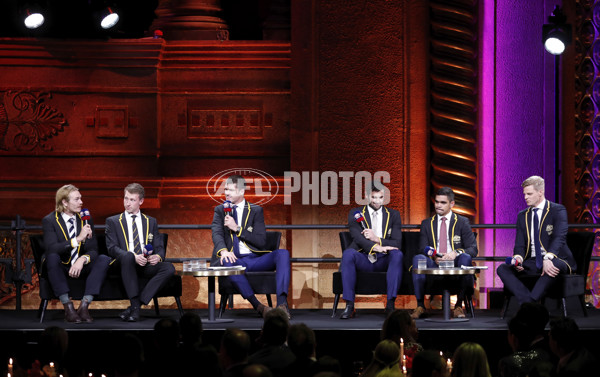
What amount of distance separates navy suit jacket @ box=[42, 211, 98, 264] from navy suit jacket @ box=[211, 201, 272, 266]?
0.99 metres

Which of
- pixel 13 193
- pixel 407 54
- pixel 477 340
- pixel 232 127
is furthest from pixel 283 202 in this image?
pixel 477 340

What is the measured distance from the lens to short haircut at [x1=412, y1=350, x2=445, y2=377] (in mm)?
4008

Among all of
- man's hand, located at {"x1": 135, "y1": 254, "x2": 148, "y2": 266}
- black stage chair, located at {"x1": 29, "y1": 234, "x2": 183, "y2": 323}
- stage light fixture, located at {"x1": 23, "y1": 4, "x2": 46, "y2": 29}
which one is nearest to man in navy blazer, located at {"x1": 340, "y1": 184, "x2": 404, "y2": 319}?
black stage chair, located at {"x1": 29, "y1": 234, "x2": 183, "y2": 323}

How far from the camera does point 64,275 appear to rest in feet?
25.7

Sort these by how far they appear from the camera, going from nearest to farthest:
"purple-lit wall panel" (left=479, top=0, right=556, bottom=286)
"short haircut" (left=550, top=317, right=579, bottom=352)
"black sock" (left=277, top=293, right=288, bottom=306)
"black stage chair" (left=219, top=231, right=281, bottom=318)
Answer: "short haircut" (left=550, top=317, right=579, bottom=352) → "black sock" (left=277, top=293, right=288, bottom=306) → "black stage chair" (left=219, top=231, right=281, bottom=318) → "purple-lit wall panel" (left=479, top=0, right=556, bottom=286)

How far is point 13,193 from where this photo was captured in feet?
33.3

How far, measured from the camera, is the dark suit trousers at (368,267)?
26.3 ft

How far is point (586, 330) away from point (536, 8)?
3835 millimetres

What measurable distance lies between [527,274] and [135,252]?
3.16 metres

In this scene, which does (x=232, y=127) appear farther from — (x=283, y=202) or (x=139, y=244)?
(x=139, y=244)

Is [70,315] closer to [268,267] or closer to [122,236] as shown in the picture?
[122,236]

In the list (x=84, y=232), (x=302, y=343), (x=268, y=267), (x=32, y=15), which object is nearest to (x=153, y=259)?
(x=84, y=232)

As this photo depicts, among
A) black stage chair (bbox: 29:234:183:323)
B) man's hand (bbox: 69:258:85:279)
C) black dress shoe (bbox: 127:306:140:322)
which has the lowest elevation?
black dress shoe (bbox: 127:306:140:322)

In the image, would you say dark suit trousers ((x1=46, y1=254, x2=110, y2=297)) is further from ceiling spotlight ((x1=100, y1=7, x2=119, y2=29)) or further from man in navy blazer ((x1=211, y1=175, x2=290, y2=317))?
ceiling spotlight ((x1=100, y1=7, x2=119, y2=29))
